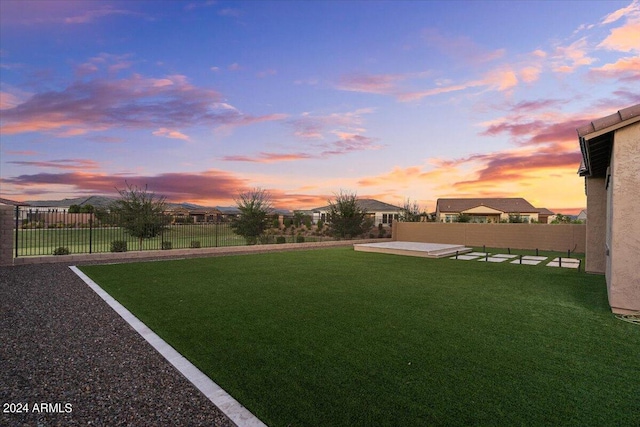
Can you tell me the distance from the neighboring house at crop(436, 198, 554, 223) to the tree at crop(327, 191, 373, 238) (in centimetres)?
2388

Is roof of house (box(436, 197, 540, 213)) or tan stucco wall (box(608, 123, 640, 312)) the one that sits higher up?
roof of house (box(436, 197, 540, 213))

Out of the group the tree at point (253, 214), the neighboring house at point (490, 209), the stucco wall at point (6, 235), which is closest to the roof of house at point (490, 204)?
the neighboring house at point (490, 209)

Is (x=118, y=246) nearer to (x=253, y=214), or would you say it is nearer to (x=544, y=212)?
(x=253, y=214)

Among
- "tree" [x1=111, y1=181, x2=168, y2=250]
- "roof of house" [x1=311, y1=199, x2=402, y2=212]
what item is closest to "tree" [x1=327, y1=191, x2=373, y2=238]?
"tree" [x1=111, y1=181, x2=168, y2=250]

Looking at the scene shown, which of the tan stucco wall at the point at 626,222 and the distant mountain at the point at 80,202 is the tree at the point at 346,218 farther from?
the tan stucco wall at the point at 626,222

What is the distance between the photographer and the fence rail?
11.4m

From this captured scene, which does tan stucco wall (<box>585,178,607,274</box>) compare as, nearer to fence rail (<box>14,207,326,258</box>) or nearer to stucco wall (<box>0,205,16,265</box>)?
fence rail (<box>14,207,326,258</box>)

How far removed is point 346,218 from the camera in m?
20.8

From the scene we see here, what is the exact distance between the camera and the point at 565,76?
11055 mm

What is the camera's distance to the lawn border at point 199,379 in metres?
2.56

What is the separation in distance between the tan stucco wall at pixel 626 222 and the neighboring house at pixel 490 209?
3756 centimetres

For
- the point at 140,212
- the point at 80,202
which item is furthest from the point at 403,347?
the point at 80,202

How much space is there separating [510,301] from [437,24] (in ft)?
29.9

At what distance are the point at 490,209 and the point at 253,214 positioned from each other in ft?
118
